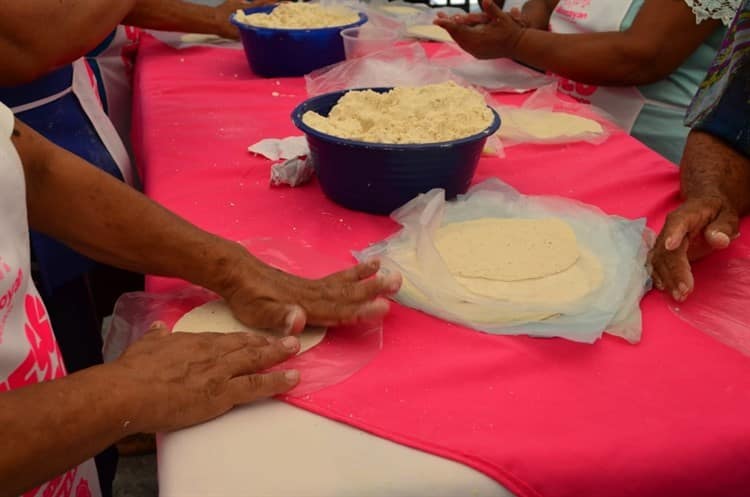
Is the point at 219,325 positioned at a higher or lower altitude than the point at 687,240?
lower

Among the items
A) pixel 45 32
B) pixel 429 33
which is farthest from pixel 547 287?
pixel 429 33

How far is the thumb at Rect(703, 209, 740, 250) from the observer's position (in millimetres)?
901

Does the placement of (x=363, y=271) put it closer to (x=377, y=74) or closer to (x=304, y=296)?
(x=304, y=296)

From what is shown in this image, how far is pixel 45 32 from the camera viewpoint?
109 cm

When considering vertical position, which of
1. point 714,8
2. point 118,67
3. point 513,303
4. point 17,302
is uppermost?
point 714,8

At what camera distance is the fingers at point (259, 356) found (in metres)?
0.70

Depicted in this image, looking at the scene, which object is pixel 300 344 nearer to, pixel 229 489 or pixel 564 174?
pixel 229 489

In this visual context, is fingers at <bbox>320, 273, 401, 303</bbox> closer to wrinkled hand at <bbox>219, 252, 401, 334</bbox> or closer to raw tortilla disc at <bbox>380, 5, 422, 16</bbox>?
wrinkled hand at <bbox>219, 252, 401, 334</bbox>

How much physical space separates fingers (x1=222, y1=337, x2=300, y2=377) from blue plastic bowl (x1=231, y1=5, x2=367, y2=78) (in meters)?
1.18

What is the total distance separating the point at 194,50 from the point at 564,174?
1301 millimetres

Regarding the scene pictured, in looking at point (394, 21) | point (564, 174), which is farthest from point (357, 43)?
point (564, 174)

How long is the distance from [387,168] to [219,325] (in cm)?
37

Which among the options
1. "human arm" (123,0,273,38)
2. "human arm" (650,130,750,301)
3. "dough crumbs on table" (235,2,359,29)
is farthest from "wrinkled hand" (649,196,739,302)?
"human arm" (123,0,273,38)

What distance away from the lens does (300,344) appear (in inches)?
30.4
